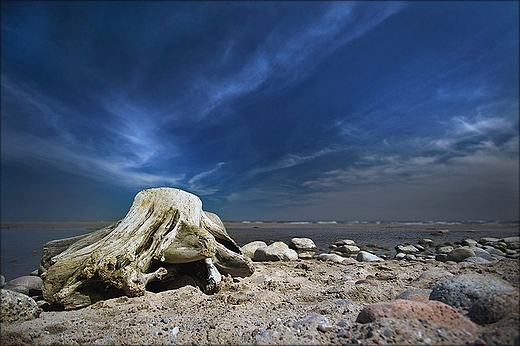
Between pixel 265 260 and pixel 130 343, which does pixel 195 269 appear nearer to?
pixel 130 343

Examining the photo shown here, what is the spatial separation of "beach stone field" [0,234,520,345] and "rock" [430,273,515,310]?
0.01 meters

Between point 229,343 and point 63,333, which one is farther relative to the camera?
point 63,333

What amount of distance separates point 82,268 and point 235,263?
314 cm

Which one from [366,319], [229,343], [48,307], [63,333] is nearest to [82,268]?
[48,307]

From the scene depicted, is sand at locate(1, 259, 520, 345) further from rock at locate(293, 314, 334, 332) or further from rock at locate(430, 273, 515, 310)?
rock at locate(430, 273, 515, 310)

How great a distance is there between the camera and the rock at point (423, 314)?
101 inches

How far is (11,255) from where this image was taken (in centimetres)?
1153

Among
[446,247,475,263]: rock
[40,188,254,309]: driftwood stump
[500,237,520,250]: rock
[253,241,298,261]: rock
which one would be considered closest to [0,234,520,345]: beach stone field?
[40,188,254,309]: driftwood stump

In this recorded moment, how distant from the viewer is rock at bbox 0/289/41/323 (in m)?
4.00

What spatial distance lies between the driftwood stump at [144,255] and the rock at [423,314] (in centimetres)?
354

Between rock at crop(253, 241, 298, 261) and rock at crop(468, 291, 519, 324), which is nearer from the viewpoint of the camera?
rock at crop(468, 291, 519, 324)

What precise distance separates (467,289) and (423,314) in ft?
2.56

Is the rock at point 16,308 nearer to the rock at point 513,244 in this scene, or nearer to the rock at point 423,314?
the rock at point 423,314

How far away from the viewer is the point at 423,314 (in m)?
2.77
